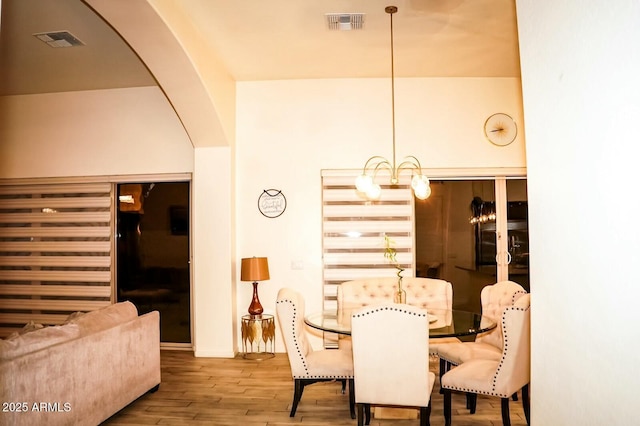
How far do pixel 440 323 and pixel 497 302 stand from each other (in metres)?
0.81

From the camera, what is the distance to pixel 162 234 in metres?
5.74

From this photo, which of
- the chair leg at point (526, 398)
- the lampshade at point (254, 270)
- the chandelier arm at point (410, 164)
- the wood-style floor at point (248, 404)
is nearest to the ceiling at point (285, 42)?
the chandelier arm at point (410, 164)

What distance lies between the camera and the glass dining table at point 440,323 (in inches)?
124

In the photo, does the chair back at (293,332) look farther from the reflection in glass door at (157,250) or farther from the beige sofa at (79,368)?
the reflection in glass door at (157,250)

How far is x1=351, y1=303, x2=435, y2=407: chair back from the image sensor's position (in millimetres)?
2752

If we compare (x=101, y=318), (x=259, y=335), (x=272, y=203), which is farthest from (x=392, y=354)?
(x=272, y=203)

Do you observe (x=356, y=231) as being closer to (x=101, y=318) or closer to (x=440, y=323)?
(x=440, y=323)

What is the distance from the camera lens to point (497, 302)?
3.91m

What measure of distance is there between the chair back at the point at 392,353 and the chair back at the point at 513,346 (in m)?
0.52

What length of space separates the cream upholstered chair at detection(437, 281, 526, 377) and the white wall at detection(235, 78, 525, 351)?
1.89 metres

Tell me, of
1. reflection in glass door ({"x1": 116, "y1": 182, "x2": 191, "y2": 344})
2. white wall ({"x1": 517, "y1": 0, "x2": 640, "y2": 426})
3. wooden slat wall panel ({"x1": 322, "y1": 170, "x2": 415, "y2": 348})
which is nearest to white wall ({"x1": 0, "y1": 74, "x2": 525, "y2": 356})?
wooden slat wall panel ({"x1": 322, "y1": 170, "x2": 415, "y2": 348})

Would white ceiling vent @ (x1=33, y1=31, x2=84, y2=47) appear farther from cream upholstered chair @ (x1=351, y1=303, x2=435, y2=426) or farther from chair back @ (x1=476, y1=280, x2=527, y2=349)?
chair back @ (x1=476, y1=280, x2=527, y2=349)

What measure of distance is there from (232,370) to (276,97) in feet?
10.4

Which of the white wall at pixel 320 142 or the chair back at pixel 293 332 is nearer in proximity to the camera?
the chair back at pixel 293 332
